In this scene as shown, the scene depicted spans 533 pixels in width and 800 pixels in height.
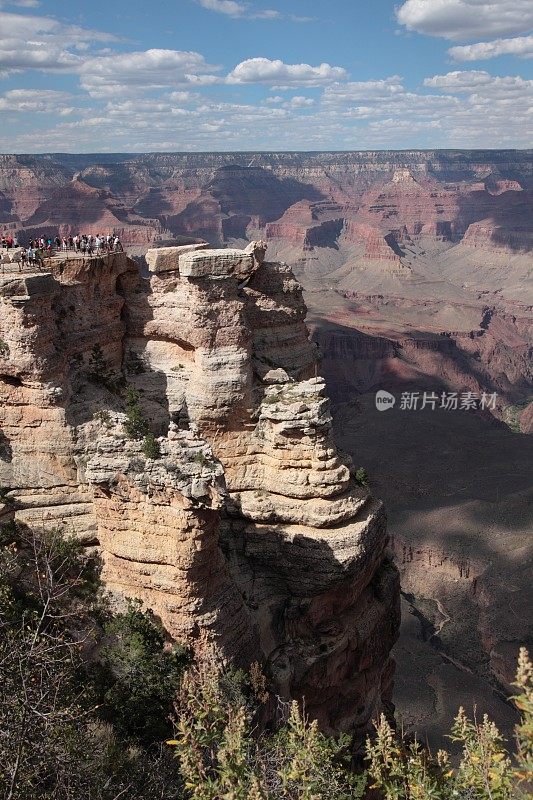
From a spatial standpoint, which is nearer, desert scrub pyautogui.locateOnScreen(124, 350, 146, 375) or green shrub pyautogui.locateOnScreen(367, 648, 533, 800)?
green shrub pyautogui.locateOnScreen(367, 648, 533, 800)

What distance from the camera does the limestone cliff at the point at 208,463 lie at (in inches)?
731

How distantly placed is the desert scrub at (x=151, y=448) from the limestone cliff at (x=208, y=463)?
0.27 feet

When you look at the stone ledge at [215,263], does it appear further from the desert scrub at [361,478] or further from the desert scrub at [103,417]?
the desert scrub at [361,478]

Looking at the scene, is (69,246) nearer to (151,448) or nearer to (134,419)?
(134,419)

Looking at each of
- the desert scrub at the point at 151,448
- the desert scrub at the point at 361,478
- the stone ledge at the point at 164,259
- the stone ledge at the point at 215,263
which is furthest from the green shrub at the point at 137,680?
the stone ledge at the point at 164,259

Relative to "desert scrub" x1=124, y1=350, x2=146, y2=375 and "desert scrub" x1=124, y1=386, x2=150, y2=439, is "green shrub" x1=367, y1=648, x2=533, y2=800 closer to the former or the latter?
"desert scrub" x1=124, y1=386, x2=150, y2=439

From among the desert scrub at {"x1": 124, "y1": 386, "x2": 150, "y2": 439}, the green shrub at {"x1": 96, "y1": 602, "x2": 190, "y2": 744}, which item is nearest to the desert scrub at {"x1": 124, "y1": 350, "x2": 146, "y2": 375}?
the desert scrub at {"x1": 124, "y1": 386, "x2": 150, "y2": 439}

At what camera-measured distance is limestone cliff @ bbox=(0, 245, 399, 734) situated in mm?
18578

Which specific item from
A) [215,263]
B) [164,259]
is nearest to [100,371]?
[164,259]

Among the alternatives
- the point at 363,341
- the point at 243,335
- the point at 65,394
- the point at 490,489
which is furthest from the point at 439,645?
the point at 363,341

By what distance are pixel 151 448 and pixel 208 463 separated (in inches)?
66.6

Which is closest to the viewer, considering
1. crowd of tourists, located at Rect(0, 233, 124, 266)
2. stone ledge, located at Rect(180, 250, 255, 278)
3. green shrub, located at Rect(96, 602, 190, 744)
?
green shrub, located at Rect(96, 602, 190, 744)

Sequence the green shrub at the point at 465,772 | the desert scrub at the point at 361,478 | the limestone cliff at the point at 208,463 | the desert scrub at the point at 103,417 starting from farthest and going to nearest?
the desert scrub at the point at 361,478
the desert scrub at the point at 103,417
the limestone cliff at the point at 208,463
the green shrub at the point at 465,772

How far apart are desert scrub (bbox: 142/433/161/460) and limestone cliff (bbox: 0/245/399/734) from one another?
0.08m
